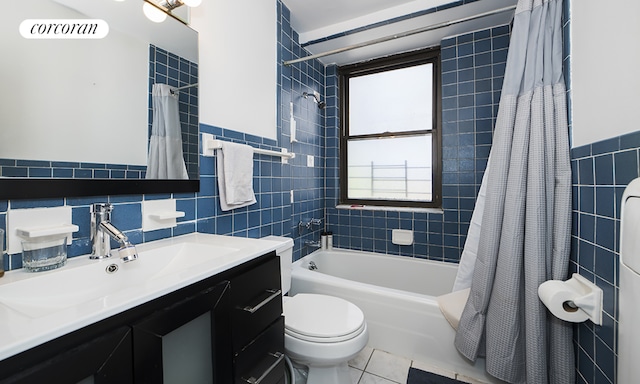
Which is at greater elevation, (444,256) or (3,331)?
(3,331)

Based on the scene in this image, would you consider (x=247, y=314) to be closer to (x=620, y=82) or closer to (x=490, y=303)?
(x=490, y=303)

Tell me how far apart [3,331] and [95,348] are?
0.46 ft

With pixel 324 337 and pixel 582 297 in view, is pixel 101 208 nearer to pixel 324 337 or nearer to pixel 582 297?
pixel 324 337

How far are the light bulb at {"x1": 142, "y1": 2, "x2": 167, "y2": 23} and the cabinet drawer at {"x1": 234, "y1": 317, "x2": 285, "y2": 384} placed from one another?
1.39 meters

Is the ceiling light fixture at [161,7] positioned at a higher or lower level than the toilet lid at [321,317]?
higher

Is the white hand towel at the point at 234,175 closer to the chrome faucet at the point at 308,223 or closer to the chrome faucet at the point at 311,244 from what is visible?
the chrome faucet at the point at 308,223

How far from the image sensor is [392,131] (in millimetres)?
2592

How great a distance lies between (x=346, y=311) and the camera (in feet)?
4.56

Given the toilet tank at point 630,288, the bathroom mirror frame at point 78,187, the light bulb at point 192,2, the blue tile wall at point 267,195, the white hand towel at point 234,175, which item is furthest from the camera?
the white hand towel at point 234,175

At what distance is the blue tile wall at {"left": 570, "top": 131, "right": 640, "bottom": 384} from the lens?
2.76ft

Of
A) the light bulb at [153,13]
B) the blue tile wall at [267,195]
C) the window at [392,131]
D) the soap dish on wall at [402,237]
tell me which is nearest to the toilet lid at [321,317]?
the blue tile wall at [267,195]

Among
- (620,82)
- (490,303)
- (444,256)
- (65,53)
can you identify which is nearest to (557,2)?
(620,82)

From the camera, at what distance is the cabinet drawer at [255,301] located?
2.81 ft

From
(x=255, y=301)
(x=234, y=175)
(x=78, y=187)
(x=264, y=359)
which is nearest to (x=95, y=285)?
(x=78, y=187)
